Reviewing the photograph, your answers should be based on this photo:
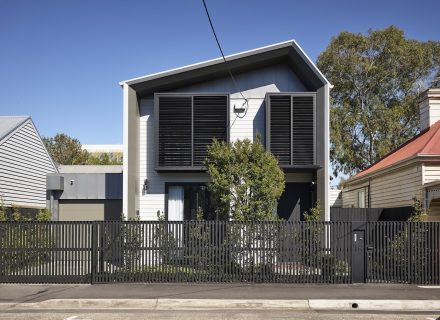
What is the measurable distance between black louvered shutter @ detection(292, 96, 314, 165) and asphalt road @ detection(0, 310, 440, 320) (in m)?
7.78

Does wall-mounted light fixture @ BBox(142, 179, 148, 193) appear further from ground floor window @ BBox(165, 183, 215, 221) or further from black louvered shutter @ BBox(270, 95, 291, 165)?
black louvered shutter @ BBox(270, 95, 291, 165)

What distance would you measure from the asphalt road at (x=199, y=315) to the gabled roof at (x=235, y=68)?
29.3 feet

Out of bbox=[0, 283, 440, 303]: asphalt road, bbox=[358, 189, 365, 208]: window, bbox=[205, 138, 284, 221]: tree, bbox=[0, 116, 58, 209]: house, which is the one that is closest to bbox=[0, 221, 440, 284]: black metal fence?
bbox=[0, 283, 440, 303]: asphalt road

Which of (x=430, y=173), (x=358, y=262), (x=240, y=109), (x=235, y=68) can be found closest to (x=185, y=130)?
(x=240, y=109)

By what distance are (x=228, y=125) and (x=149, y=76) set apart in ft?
9.76

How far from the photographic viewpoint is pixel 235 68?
64.6 ft

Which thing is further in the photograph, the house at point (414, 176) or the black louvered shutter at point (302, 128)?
the black louvered shutter at point (302, 128)

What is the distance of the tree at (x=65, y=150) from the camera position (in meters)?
61.6

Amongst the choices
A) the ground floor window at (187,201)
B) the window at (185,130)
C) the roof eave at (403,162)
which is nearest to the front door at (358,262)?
the roof eave at (403,162)

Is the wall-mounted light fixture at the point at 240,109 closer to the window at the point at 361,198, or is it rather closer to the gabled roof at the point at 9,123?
the gabled roof at the point at 9,123

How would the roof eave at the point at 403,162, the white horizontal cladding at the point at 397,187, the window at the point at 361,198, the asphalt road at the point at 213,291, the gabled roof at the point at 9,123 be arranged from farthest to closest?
the window at the point at 361,198, the gabled roof at the point at 9,123, the white horizontal cladding at the point at 397,187, the roof eave at the point at 403,162, the asphalt road at the point at 213,291

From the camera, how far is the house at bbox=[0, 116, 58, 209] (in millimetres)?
20875

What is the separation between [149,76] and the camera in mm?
18859

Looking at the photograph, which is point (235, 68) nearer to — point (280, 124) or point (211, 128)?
point (211, 128)
